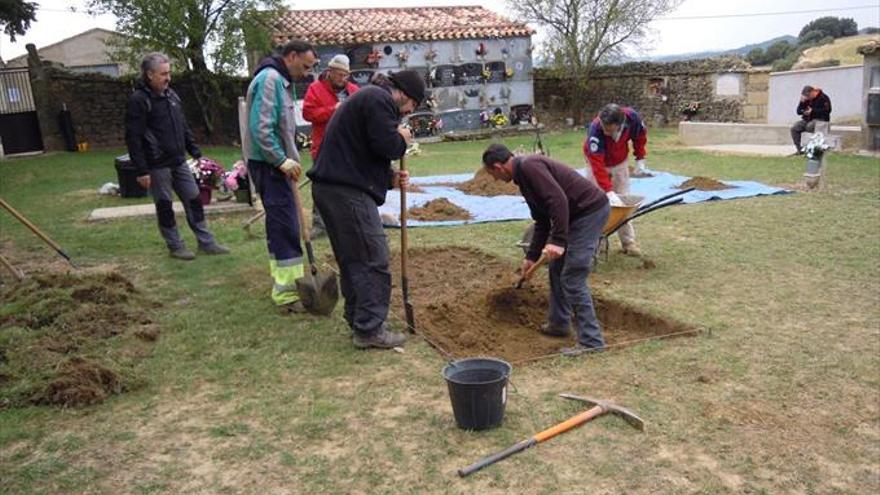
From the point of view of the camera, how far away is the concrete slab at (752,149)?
15.5m

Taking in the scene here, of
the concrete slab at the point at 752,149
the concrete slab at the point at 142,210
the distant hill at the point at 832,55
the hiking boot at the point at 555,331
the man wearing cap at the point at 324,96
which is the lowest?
the concrete slab at the point at 752,149

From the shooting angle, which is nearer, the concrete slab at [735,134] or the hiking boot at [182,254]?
the hiking boot at [182,254]

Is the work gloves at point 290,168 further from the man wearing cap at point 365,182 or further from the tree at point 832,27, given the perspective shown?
the tree at point 832,27

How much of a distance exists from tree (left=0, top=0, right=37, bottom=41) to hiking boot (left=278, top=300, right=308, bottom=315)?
14.0 metres

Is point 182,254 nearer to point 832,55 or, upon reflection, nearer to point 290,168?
point 290,168

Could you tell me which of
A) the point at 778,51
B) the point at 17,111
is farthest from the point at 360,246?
the point at 778,51

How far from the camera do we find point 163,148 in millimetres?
6820

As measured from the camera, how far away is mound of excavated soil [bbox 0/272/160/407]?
3.85 metres

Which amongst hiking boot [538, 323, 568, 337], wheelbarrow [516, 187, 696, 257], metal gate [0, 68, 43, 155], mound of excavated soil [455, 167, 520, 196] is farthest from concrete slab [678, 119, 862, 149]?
metal gate [0, 68, 43, 155]

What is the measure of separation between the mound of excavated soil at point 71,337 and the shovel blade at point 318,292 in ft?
3.31

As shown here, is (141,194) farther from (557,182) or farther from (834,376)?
(834,376)

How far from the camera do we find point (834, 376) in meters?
3.99

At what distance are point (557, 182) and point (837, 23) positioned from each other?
51852 mm

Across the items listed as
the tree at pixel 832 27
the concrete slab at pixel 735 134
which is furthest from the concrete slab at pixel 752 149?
the tree at pixel 832 27
